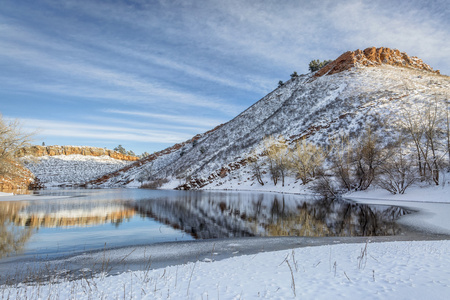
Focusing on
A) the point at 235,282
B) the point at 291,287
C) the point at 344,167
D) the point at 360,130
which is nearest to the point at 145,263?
the point at 235,282

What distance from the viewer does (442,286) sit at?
6.30 meters

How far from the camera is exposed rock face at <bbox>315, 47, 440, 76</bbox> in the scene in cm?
8762

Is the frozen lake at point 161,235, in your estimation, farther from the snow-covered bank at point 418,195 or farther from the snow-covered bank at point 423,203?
the snow-covered bank at point 418,195

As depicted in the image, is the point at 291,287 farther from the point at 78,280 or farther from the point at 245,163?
the point at 245,163

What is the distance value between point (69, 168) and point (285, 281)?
459 feet

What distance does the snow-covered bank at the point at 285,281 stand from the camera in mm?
6457

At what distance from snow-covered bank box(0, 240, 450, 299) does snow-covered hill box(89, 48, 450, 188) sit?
46912 mm

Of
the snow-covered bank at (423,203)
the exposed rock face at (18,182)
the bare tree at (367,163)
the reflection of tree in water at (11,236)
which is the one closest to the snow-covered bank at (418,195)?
the snow-covered bank at (423,203)

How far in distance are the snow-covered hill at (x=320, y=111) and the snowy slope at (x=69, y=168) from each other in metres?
18.4

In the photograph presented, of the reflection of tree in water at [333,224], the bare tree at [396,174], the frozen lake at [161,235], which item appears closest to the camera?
the frozen lake at [161,235]

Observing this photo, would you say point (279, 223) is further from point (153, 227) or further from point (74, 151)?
point (74, 151)

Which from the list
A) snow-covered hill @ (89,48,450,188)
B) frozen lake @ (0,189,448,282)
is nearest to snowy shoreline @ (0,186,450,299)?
frozen lake @ (0,189,448,282)

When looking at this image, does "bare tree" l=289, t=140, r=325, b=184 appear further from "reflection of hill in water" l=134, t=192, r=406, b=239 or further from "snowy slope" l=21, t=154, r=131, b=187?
"snowy slope" l=21, t=154, r=131, b=187

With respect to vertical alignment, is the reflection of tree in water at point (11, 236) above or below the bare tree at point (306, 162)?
below
